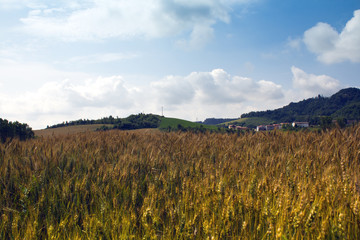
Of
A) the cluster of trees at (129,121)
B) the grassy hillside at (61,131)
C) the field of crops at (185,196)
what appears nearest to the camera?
the field of crops at (185,196)

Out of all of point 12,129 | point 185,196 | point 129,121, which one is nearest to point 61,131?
point 12,129

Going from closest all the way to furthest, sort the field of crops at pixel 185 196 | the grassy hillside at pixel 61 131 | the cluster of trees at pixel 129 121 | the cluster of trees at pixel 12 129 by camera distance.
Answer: the field of crops at pixel 185 196, the grassy hillside at pixel 61 131, the cluster of trees at pixel 12 129, the cluster of trees at pixel 129 121

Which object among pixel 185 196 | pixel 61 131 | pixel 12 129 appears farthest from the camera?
pixel 12 129

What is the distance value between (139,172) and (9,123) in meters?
20.7

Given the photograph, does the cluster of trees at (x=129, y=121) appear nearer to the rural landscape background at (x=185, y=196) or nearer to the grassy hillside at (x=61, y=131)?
the grassy hillside at (x=61, y=131)

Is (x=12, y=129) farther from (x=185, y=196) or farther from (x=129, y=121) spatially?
(x=129, y=121)

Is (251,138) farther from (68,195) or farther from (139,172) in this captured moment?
(68,195)

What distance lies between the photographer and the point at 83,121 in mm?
82500

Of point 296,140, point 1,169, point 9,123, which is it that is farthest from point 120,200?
point 9,123

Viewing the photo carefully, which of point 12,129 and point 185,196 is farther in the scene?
point 12,129

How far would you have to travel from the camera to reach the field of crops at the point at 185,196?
2801 millimetres

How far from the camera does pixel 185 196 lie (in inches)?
143

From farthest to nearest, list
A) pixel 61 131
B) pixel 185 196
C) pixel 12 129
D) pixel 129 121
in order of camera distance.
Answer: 1. pixel 129 121
2. pixel 12 129
3. pixel 61 131
4. pixel 185 196

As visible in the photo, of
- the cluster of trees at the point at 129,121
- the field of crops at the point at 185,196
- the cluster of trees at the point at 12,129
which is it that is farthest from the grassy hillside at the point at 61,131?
the cluster of trees at the point at 129,121
